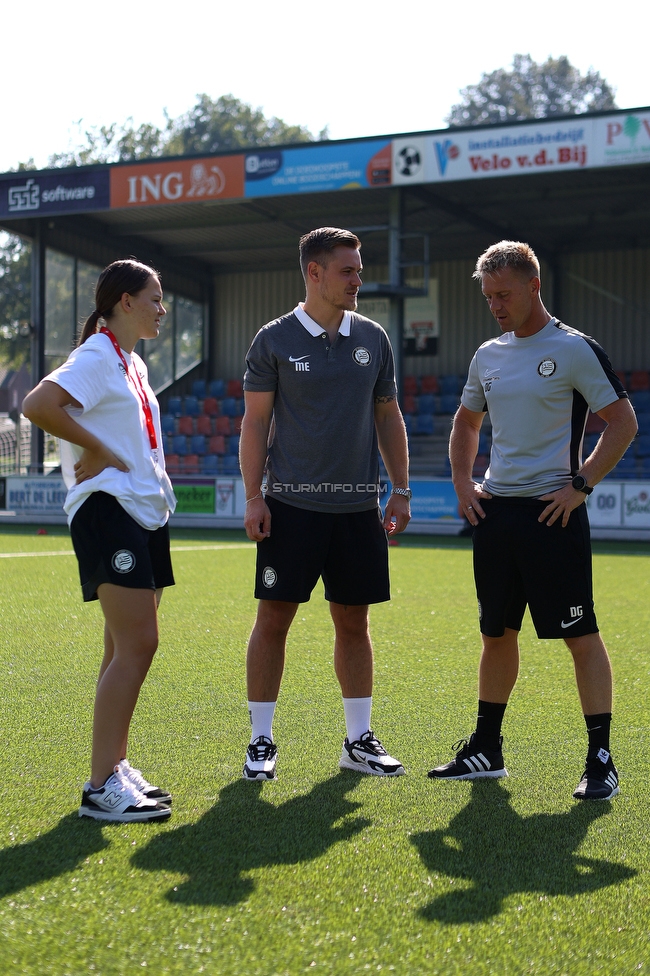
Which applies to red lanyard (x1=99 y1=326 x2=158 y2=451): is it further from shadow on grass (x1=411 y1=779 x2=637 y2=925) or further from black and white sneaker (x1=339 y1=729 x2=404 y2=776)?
shadow on grass (x1=411 y1=779 x2=637 y2=925)

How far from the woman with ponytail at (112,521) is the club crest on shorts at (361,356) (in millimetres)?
908

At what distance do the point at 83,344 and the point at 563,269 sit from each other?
80.2ft

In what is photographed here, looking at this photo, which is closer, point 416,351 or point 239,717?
point 239,717

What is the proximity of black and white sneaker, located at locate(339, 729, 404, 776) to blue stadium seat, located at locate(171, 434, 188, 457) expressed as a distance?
70.8 ft

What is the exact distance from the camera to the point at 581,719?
15.2ft

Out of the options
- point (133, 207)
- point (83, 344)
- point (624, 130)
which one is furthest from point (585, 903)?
point (133, 207)

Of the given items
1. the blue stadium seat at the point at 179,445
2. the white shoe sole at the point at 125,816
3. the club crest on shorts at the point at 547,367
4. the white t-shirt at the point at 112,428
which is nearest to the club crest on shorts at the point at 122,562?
the white t-shirt at the point at 112,428

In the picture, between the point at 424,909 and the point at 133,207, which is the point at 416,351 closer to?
the point at 133,207

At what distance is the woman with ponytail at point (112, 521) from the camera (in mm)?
3197

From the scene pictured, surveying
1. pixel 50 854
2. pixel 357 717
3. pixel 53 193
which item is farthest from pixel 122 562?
pixel 53 193

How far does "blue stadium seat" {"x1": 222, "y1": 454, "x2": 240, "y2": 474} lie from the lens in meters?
21.9

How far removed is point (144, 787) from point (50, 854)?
490 mm
